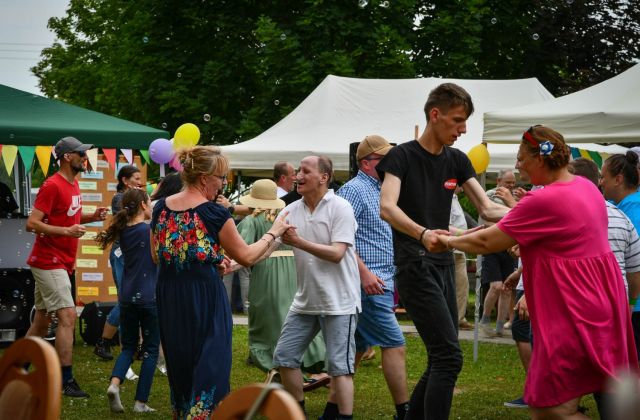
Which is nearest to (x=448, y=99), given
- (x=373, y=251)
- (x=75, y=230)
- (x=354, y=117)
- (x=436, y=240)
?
(x=436, y=240)

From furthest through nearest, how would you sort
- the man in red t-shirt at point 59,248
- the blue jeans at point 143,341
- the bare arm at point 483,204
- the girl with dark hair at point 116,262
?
the girl with dark hair at point 116,262, the man in red t-shirt at point 59,248, the blue jeans at point 143,341, the bare arm at point 483,204

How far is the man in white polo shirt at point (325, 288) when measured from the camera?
6688mm

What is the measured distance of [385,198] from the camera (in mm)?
5730

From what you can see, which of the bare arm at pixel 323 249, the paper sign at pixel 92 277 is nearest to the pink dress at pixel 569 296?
the bare arm at pixel 323 249

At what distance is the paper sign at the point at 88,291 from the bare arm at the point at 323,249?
33.3 ft

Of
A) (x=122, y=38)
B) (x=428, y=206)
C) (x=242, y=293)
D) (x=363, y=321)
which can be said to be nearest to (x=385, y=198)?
(x=428, y=206)

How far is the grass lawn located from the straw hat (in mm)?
1619

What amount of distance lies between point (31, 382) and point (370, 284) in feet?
13.6

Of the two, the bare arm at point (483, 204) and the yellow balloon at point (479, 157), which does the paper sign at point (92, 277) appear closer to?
the yellow balloon at point (479, 157)

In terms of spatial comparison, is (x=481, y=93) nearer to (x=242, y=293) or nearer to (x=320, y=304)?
(x=242, y=293)

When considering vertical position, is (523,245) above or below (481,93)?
below

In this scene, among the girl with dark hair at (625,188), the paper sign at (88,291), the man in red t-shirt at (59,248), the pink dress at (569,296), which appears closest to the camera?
the pink dress at (569,296)

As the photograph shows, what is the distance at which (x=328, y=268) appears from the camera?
6.81 metres

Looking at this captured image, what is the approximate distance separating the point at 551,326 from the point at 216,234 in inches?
74.3
